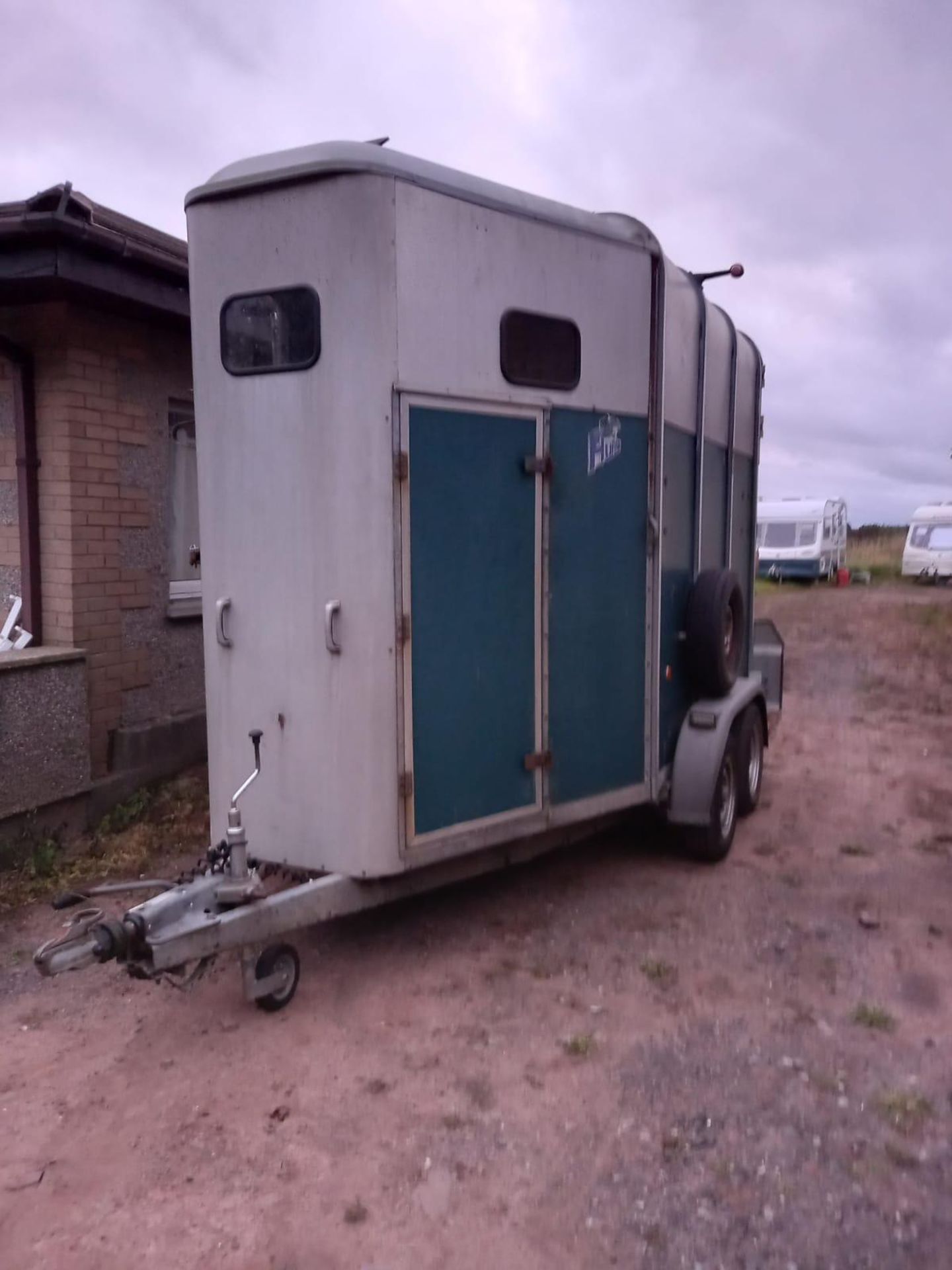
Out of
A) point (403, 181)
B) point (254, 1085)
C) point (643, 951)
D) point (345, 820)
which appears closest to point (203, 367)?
point (403, 181)

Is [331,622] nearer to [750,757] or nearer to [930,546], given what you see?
[750,757]

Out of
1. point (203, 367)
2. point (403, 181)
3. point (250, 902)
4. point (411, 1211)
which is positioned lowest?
point (411, 1211)

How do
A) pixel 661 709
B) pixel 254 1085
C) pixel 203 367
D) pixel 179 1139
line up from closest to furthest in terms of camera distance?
pixel 179 1139, pixel 254 1085, pixel 203 367, pixel 661 709

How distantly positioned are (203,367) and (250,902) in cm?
227

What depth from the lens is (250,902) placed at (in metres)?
4.10

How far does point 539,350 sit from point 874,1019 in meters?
3.18

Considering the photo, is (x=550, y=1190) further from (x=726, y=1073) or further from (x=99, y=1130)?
(x=99, y=1130)

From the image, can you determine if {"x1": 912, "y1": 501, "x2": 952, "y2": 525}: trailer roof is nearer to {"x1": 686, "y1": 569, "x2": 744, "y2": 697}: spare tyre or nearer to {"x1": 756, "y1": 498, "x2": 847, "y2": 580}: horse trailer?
{"x1": 756, "y1": 498, "x2": 847, "y2": 580}: horse trailer

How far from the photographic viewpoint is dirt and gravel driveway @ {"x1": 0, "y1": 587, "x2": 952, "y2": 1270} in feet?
10.2

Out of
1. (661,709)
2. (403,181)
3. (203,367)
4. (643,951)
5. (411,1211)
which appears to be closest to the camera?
(411,1211)

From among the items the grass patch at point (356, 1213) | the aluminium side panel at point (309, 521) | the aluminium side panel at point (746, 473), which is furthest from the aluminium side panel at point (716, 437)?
the grass patch at point (356, 1213)

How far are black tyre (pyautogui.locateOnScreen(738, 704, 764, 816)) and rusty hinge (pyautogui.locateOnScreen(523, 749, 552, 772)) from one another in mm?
2119

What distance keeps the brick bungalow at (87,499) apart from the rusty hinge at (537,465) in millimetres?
2930

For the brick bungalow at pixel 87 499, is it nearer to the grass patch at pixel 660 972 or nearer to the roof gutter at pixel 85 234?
the roof gutter at pixel 85 234
